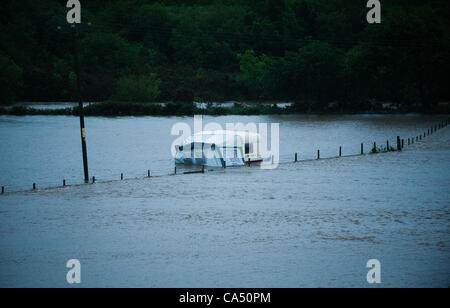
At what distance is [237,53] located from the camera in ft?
362

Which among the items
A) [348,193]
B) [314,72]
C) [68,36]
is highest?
[68,36]

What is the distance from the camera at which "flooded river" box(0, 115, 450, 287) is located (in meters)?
14.5

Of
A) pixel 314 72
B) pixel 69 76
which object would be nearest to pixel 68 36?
pixel 69 76

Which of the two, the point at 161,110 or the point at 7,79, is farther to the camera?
the point at 161,110

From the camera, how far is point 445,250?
1634cm

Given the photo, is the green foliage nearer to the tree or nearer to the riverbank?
the riverbank

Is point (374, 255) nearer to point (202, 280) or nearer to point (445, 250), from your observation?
point (445, 250)

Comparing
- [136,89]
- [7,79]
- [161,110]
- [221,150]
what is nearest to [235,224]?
[221,150]

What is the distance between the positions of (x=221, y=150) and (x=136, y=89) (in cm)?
6021

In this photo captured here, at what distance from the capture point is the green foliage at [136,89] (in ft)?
306

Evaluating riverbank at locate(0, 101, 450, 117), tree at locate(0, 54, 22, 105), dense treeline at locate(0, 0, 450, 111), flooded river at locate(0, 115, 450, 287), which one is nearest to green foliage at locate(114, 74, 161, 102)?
dense treeline at locate(0, 0, 450, 111)

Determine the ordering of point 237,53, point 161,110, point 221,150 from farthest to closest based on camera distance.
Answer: point 237,53, point 161,110, point 221,150

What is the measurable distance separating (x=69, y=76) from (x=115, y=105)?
720 inches

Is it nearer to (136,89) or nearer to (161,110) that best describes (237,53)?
(136,89)
